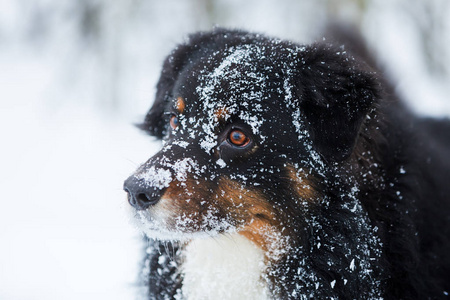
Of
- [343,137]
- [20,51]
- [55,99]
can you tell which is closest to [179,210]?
[343,137]

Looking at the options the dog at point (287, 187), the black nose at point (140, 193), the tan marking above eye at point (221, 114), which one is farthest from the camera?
the tan marking above eye at point (221, 114)

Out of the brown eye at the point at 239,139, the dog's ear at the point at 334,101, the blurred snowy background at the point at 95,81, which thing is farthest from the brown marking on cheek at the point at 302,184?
the blurred snowy background at the point at 95,81

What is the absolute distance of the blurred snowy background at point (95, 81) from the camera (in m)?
5.64

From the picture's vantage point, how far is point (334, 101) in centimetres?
234

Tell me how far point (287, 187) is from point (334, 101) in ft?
1.62

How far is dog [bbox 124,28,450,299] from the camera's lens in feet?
7.67

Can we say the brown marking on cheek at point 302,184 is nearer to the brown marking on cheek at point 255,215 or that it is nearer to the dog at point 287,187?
the dog at point 287,187

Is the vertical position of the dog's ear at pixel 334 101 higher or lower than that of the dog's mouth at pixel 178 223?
higher

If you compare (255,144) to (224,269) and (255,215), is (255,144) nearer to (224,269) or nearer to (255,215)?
(255,215)

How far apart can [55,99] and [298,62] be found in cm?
636

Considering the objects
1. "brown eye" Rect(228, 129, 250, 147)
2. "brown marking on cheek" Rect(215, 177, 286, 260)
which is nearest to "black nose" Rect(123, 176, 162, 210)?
"brown marking on cheek" Rect(215, 177, 286, 260)

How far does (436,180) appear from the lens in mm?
2939

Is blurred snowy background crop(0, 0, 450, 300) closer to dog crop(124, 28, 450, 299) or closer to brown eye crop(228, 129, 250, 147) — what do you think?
dog crop(124, 28, 450, 299)

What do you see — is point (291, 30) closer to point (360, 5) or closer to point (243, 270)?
point (360, 5)
